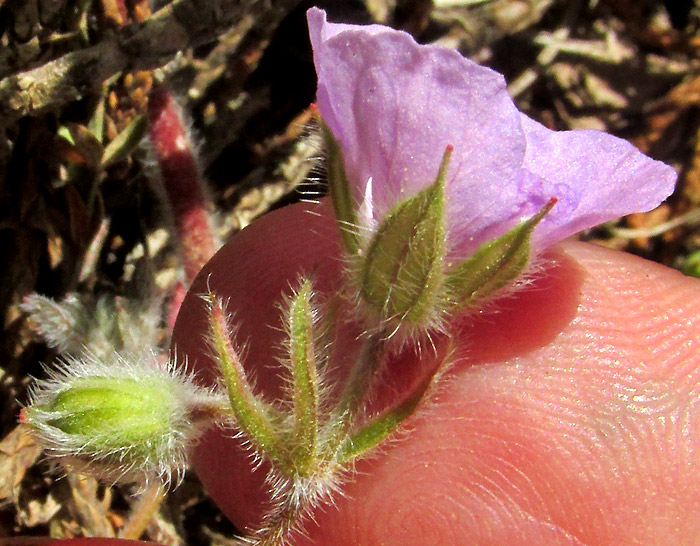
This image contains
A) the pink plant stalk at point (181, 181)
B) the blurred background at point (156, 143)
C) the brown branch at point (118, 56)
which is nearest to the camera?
the brown branch at point (118, 56)

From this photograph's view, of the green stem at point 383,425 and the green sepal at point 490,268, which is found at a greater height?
the green sepal at point 490,268

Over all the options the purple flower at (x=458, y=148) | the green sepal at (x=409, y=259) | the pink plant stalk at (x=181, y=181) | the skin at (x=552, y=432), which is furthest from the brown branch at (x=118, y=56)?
the green sepal at (x=409, y=259)

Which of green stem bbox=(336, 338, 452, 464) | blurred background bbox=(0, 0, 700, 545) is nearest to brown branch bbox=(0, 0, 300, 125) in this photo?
blurred background bbox=(0, 0, 700, 545)

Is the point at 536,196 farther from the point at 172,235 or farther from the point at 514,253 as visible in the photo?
the point at 172,235

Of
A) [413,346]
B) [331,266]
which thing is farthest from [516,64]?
[413,346]

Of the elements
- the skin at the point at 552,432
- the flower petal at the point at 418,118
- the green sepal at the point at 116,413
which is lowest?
the skin at the point at 552,432

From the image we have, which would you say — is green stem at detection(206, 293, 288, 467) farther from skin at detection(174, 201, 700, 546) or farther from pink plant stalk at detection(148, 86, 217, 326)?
pink plant stalk at detection(148, 86, 217, 326)

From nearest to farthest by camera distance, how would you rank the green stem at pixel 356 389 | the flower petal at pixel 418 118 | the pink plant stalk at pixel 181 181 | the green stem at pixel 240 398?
the flower petal at pixel 418 118 < the green stem at pixel 240 398 < the green stem at pixel 356 389 < the pink plant stalk at pixel 181 181

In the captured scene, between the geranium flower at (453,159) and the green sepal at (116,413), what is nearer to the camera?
the geranium flower at (453,159)

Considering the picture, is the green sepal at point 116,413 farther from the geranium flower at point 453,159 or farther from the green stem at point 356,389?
the geranium flower at point 453,159
